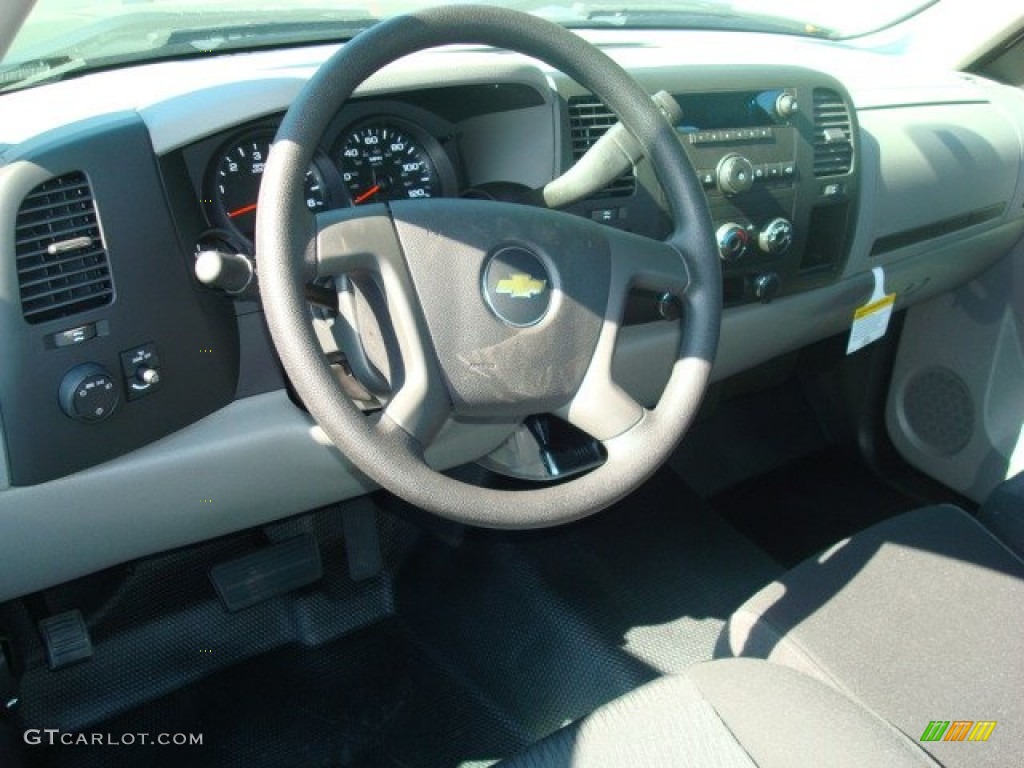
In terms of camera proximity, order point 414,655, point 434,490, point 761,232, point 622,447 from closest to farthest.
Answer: point 434,490 → point 622,447 → point 761,232 → point 414,655

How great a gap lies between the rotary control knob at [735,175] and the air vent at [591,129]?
0.54 ft

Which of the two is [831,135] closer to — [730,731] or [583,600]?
[583,600]

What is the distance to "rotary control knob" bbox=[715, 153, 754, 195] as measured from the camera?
5.17ft

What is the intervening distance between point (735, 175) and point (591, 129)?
26 cm

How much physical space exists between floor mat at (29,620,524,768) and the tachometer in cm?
93

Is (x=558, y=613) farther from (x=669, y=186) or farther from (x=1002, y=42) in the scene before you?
(x=1002, y=42)

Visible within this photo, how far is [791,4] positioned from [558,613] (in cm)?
158

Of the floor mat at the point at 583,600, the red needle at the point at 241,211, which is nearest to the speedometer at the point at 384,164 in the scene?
the red needle at the point at 241,211

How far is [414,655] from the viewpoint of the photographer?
1.90 m

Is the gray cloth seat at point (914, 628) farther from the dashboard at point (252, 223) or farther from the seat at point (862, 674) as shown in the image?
the dashboard at point (252, 223)

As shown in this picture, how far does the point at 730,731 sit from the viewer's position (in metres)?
1.11

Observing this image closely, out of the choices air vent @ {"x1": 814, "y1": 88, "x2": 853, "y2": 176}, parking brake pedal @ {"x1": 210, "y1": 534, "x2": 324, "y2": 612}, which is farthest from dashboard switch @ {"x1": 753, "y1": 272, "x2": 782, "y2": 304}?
parking brake pedal @ {"x1": 210, "y1": 534, "x2": 324, "y2": 612}

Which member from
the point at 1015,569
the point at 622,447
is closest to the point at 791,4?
the point at 1015,569

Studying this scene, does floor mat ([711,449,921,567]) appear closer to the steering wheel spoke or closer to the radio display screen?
the radio display screen
